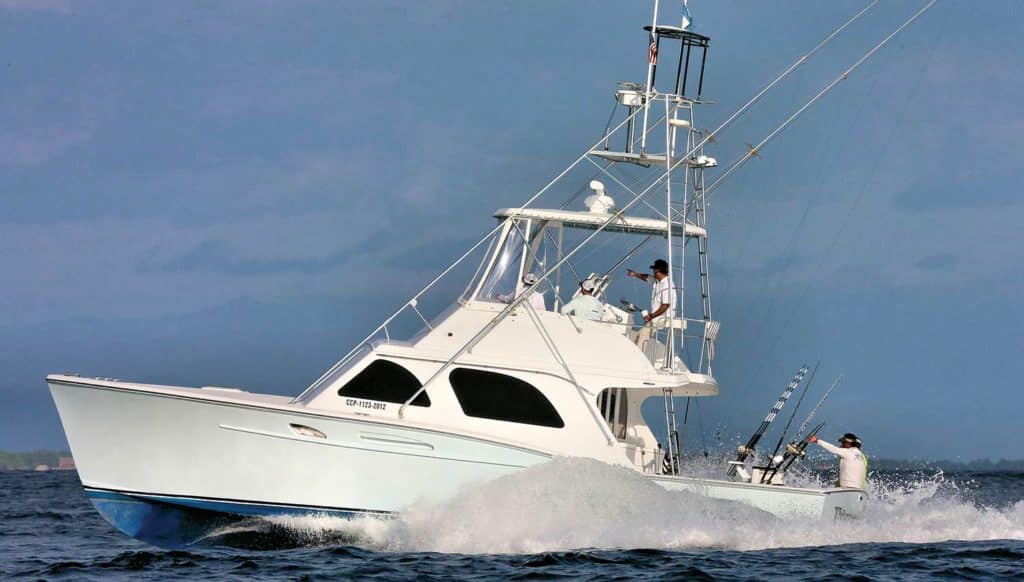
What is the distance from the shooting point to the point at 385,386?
17.9 metres

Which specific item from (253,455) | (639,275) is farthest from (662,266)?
(253,455)

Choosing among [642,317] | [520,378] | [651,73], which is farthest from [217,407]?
[651,73]

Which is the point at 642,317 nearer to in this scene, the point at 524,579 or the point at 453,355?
the point at 453,355

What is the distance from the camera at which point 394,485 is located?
17047 mm

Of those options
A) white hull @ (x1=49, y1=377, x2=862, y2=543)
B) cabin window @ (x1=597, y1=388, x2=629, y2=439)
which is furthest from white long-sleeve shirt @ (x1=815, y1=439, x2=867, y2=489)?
white hull @ (x1=49, y1=377, x2=862, y2=543)

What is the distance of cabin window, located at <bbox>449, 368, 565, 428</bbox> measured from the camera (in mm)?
17859

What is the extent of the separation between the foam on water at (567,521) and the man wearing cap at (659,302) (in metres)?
2.17

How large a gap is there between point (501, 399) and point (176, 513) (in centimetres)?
402

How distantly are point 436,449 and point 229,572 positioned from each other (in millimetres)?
2976

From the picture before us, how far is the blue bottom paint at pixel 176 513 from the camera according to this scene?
17016mm

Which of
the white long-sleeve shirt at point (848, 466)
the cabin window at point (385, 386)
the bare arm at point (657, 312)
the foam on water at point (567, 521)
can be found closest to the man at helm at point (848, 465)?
the white long-sleeve shirt at point (848, 466)

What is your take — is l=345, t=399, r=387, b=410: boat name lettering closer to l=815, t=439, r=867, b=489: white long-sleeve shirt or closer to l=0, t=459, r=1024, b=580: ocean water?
l=0, t=459, r=1024, b=580: ocean water

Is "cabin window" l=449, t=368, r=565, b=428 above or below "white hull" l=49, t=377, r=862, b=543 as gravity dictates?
above

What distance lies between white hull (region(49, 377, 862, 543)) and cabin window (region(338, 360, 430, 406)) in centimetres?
83
